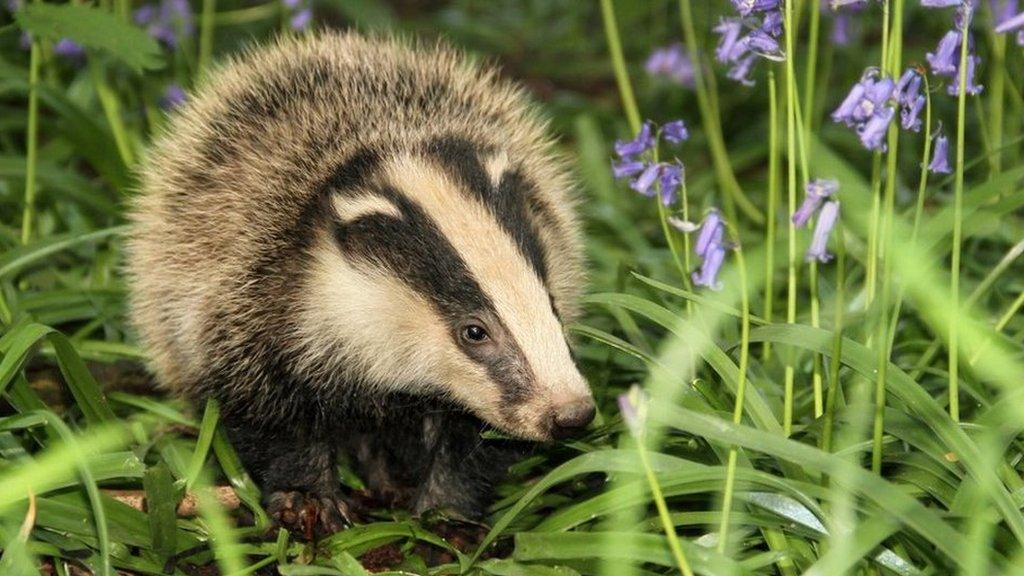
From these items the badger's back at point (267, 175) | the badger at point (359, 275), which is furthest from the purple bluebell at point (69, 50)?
the badger at point (359, 275)

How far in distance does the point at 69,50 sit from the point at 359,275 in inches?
155

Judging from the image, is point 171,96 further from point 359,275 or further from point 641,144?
point 641,144

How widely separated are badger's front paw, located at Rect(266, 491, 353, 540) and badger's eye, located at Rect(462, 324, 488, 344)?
1062 mm

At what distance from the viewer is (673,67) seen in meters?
10.5

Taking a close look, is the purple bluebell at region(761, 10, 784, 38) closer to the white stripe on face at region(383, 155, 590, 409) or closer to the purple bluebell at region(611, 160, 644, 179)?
the purple bluebell at region(611, 160, 644, 179)

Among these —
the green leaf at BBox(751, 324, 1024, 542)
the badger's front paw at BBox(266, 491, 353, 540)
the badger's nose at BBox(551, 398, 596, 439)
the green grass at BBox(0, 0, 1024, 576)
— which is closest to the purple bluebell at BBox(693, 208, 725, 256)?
the green grass at BBox(0, 0, 1024, 576)

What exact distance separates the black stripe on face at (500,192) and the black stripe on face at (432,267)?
0.25 metres

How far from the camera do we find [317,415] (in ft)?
20.6

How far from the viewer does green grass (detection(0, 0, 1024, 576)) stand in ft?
16.4

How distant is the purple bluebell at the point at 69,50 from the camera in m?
8.80

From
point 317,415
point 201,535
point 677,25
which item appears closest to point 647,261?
point 317,415

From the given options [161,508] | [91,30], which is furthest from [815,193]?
[91,30]

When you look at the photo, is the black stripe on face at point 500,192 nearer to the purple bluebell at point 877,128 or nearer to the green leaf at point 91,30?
the purple bluebell at point 877,128

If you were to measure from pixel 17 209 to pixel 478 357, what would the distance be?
4162 mm
